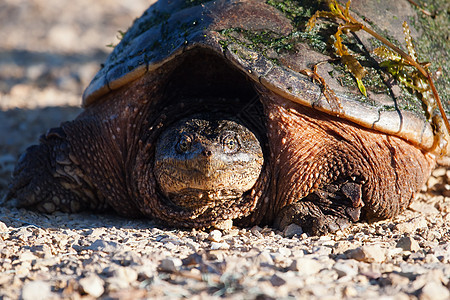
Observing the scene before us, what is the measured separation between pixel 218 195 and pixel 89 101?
154cm

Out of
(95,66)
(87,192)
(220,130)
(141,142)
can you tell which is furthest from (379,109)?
(95,66)

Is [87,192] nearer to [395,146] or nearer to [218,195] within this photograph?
[218,195]

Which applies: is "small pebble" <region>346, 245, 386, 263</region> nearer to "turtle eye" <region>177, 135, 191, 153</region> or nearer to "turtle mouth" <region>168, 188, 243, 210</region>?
"turtle mouth" <region>168, 188, 243, 210</region>

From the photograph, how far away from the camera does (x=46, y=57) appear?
28.1ft

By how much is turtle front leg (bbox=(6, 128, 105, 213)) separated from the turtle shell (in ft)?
1.80

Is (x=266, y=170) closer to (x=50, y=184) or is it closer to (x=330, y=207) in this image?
(x=330, y=207)

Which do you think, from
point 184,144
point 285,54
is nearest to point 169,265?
point 184,144

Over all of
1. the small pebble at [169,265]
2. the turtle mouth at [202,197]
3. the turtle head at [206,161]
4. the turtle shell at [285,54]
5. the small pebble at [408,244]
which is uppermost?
the turtle shell at [285,54]

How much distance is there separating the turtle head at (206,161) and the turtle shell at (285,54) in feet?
1.35

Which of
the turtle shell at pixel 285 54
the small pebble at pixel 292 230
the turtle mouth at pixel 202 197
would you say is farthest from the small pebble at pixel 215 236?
the turtle shell at pixel 285 54

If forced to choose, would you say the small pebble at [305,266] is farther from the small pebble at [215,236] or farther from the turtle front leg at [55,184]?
the turtle front leg at [55,184]

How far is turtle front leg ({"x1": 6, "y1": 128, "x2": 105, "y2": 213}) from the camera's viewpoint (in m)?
3.87

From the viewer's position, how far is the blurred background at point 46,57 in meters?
5.99

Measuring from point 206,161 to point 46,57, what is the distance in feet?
21.2
